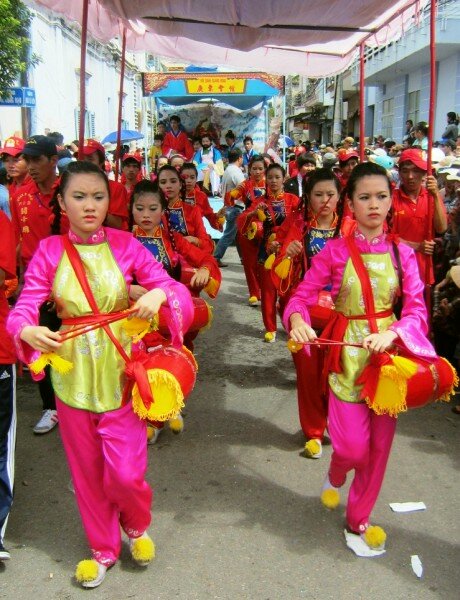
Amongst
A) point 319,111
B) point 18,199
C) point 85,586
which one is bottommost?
point 85,586

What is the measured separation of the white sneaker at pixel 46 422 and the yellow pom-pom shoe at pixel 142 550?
168 cm

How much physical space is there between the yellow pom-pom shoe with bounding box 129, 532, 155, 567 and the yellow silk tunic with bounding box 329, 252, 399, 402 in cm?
112

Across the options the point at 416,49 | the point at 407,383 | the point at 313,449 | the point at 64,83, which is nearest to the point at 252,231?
the point at 313,449

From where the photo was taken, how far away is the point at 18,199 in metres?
4.16

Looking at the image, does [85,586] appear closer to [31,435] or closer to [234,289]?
[31,435]

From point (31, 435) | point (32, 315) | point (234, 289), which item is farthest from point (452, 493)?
point (234, 289)

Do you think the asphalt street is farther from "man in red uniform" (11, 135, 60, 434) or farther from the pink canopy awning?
the pink canopy awning

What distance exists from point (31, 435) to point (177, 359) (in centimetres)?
218

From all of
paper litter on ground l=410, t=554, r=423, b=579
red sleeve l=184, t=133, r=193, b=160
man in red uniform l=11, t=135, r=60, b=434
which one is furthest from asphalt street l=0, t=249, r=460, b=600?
red sleeve l=184, t=133, r=193, b=160

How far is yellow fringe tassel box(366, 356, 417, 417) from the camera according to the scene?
2514 mm

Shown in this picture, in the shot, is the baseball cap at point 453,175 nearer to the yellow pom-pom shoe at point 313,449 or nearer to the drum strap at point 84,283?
the yellow pom-pom shoe at point 313,449

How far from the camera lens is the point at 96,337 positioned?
252 centimetres

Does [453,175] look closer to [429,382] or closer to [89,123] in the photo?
[429,382]

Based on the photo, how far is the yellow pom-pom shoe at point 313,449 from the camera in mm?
3828
